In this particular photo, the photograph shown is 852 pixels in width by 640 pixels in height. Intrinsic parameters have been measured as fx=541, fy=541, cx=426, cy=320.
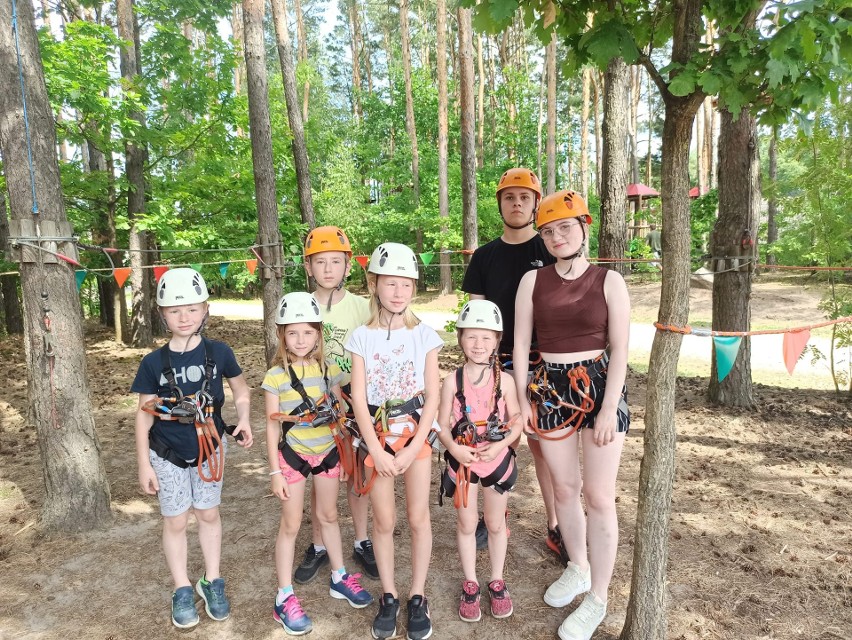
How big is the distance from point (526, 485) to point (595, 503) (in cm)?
211

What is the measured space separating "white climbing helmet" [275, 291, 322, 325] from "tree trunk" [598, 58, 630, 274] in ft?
14.6

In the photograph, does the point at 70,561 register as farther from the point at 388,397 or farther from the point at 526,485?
the point at 526,485

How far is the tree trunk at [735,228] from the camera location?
602 centimetres

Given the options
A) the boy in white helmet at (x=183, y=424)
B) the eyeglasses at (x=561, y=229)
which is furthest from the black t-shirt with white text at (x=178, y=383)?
the eyeglasses at (x=561, y=229)

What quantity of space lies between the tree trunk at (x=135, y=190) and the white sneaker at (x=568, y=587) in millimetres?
9782

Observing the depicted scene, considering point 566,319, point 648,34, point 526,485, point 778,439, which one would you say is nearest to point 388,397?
point 566,319

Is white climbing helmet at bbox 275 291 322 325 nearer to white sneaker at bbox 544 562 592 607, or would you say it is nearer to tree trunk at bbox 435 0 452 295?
white sneaker at bbox 544 562 592 607

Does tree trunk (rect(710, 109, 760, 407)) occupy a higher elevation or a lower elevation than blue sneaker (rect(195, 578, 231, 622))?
higher

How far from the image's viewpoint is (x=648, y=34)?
239cm

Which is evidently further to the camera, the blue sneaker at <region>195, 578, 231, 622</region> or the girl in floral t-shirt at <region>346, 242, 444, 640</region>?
the blue sneaker at <region>195, 578, 231, 622</region>

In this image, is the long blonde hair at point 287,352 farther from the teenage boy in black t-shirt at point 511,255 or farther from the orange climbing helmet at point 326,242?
the teenage boy in black t-shirt at point 511,255

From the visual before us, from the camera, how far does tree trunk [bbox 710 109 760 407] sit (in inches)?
237

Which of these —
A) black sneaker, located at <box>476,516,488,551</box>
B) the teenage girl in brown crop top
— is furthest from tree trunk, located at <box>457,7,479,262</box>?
the teenage girl in brown crop top

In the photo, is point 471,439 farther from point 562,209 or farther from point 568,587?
point 562,209
